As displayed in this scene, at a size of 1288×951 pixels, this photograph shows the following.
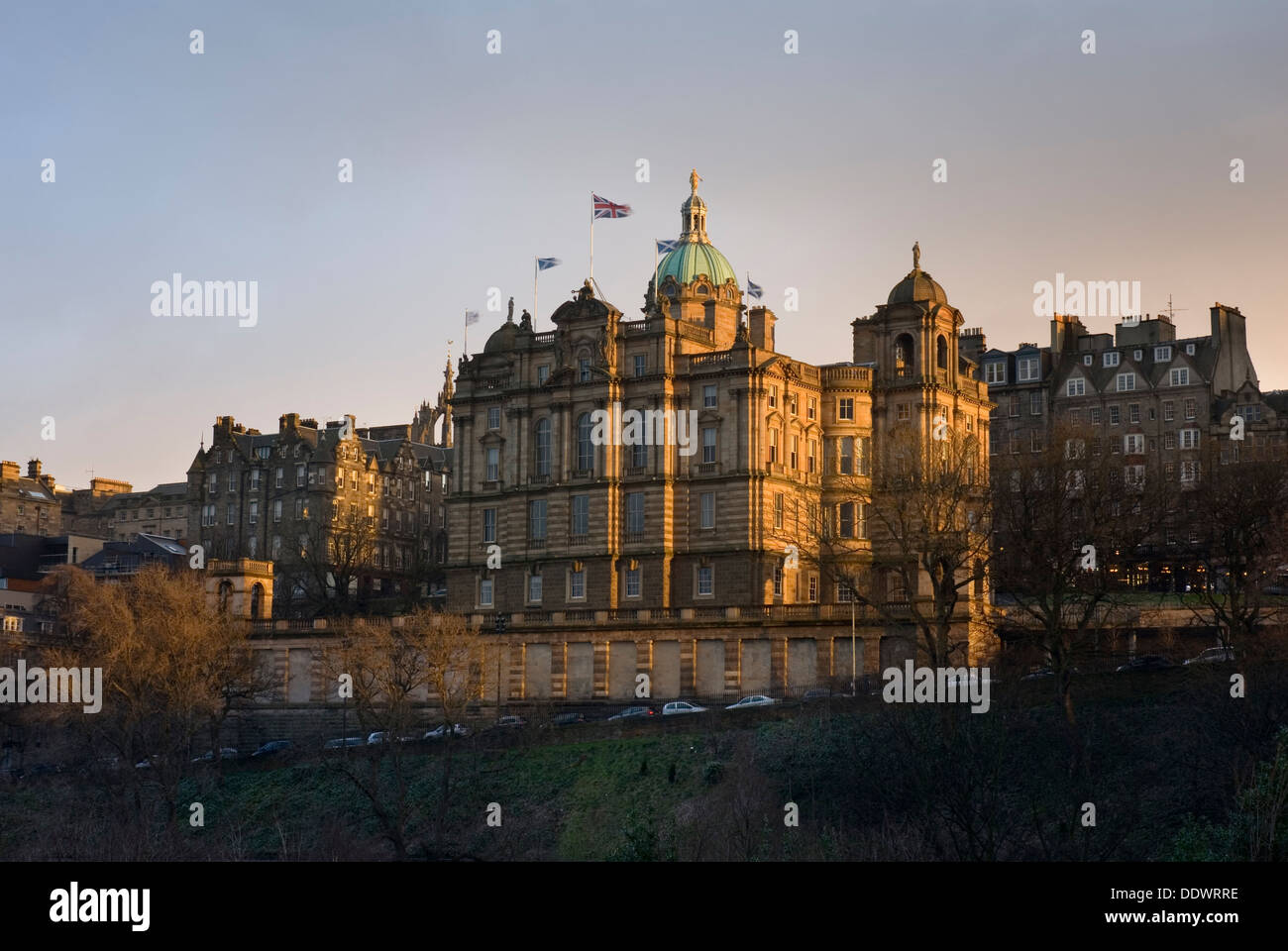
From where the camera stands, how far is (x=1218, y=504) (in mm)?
84438

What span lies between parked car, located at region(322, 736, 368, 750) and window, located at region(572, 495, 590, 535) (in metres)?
17.8

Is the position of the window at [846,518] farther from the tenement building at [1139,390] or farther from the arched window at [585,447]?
the tenement building at [1139,390]

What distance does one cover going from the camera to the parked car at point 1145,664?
7688 cm

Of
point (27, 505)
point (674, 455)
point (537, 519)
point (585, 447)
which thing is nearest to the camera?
point (674, 455)

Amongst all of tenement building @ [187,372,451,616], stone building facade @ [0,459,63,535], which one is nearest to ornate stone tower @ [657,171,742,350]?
tenement building @ [187,372,451,616]

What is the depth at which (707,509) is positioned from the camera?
102 meters

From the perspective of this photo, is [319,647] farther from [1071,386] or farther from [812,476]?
[1071,386]

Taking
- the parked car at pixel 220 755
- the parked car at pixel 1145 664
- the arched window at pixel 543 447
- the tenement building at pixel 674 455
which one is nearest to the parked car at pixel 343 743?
the parked car at pixel 220 755

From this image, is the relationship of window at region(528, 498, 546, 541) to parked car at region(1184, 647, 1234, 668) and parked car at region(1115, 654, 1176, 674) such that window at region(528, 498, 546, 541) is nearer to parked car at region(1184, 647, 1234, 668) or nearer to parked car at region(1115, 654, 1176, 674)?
parked car at region(1115, 654, 1176, 674)

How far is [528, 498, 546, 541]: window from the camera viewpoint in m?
107

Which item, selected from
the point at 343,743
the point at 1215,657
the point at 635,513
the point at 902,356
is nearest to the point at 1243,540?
the point at 1215,657

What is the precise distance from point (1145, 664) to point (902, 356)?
31.8 meters

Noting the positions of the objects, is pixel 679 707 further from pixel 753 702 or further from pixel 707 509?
pixel 707 509

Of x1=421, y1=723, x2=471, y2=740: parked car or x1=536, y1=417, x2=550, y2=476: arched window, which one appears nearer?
x1=421, y1=723, x2=471, y2=740: parked car
